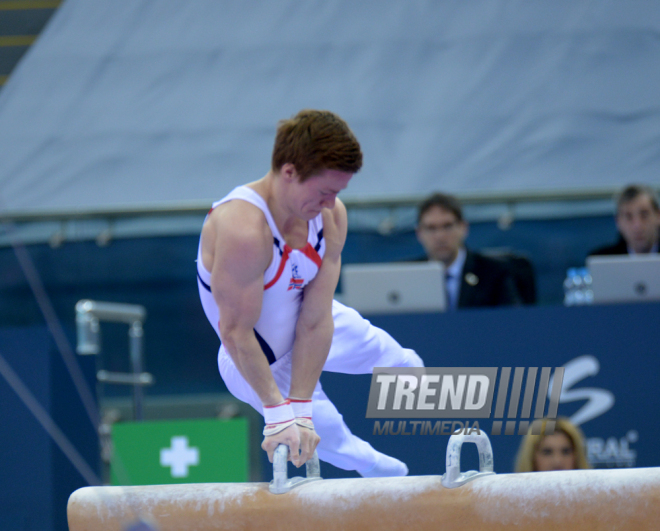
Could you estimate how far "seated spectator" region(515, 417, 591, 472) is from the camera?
9.55 feet

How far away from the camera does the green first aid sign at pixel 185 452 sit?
404 centimetres

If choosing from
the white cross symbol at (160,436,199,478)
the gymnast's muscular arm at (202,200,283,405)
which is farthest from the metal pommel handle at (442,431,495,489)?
the white cross symbol at (160,436,199,478)

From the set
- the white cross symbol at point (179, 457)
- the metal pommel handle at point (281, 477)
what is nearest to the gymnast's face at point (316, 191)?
the metal pommel handle at point (281, 477)

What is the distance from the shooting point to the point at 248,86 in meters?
5.75

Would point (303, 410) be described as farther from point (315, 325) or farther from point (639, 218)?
point (639, 218)

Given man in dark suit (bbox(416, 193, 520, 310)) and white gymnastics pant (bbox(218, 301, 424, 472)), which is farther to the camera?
man in dark suit (bbox(416, 193, 520, 310))

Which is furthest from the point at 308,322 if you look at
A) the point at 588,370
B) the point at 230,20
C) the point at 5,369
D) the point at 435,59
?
the point at 230,20

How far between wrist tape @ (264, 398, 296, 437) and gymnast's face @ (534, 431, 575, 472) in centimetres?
122

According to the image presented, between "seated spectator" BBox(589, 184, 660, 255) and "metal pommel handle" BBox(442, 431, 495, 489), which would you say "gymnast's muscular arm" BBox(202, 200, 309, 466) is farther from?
"seated spectator" BBox(589, 184, 660, 255)

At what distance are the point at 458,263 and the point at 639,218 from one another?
3.23 ft

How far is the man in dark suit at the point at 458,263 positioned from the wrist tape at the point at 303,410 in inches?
62.4

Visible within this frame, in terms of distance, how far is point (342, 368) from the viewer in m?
2.76

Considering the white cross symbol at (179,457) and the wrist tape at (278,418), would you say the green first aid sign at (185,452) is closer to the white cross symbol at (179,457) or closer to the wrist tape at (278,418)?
the white cross symbol at (179,457)

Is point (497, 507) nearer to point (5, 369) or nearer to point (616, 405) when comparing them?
point (616, 405)
